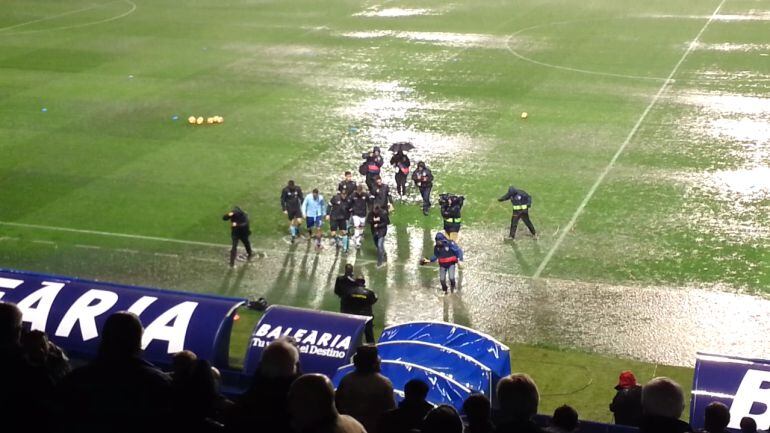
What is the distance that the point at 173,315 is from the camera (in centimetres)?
1357

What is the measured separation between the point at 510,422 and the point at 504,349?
6.68 m

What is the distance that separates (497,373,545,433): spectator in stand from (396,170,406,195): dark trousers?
18.7 meters

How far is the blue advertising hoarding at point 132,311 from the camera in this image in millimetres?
13430

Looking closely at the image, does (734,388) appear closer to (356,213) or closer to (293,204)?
(356,213)

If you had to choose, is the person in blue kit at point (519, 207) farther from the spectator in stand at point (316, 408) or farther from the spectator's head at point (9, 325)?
the spectator in stand at point (316, 408)

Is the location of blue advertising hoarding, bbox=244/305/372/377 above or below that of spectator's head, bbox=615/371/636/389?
above

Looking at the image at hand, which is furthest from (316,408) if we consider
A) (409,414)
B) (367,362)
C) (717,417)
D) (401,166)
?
(401,166)

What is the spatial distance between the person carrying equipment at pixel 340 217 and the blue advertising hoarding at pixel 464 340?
28.9 ft

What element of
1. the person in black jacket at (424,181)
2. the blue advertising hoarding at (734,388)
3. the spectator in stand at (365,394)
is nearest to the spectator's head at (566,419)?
the spectator in stand at (365,394)

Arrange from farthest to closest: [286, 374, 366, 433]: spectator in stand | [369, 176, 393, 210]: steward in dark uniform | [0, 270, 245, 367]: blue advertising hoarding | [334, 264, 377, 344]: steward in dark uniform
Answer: [369, 176, 393, 210]: steward in dark uniform
[334, 264, 377, 344]: steward in dark uniform
[0, 270, 245, 367]: blue advertising hoarding
[286, 374, 366, 433]: spectator in stand

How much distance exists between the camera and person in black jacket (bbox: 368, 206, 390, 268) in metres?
21.9

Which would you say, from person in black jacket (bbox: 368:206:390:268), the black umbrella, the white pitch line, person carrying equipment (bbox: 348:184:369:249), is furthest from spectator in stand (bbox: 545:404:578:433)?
the black umbrella

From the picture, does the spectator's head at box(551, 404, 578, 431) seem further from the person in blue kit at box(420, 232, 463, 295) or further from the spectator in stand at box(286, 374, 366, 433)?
the person in blue kit at box(420, 232, 463, 295)

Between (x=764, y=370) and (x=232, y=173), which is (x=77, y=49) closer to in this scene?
(x=232, y=173)
